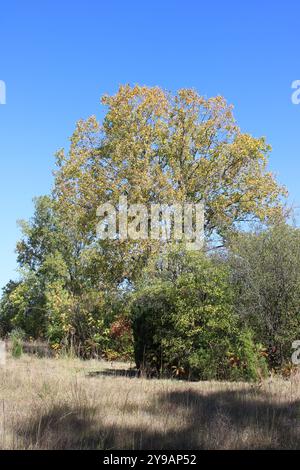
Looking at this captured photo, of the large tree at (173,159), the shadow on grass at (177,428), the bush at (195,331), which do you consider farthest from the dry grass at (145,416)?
the large tree at (173,159)

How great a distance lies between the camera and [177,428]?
7.55 metres

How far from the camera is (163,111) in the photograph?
26.8m

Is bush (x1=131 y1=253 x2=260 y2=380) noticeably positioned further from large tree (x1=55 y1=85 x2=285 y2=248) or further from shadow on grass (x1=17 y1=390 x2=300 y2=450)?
large tree (x1=55 y1=85 x2=285 y2=248)

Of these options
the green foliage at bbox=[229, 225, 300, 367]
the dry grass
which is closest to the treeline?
the green foliage at bbox=[229, 225, 300, 367]

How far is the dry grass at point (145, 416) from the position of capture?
268 inches

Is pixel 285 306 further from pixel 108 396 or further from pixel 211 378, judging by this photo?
pixel 108 396

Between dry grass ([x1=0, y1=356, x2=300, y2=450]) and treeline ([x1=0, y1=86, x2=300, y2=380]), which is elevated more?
treeline ([x1=0, y1=86, x2=300, y2=380])

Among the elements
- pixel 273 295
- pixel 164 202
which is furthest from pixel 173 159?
pixel 273 295

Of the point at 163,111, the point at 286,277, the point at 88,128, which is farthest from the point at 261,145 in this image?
the point at 286,277

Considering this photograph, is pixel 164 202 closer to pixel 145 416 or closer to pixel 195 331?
pixel 195 331

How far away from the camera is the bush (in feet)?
44.2

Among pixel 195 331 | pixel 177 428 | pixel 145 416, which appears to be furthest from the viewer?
pixel 195 331

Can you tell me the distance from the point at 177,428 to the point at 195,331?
603 cm
